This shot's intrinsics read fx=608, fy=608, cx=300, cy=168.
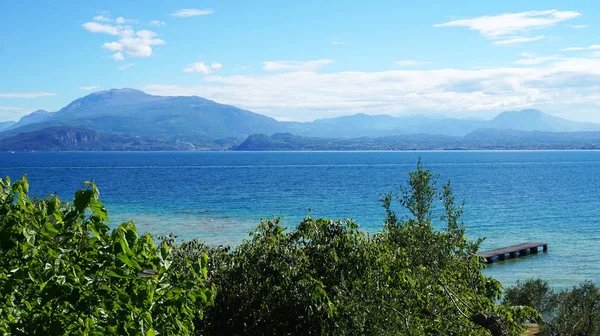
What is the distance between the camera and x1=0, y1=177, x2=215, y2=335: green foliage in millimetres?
6512

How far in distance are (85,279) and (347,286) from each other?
8066 mm

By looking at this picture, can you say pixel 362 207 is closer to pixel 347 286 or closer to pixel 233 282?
pixel 233 282

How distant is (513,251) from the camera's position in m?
54.6

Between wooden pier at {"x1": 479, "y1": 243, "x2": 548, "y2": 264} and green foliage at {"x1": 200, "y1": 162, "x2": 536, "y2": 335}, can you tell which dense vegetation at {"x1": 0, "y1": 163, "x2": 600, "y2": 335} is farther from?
wooden pier at {"x1": 479, "y1": 243, "x2": 548, "y2": 264}

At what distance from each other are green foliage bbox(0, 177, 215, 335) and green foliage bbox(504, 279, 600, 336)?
27.1 feet

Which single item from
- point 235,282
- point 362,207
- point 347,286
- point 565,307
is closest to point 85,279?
point 347,286

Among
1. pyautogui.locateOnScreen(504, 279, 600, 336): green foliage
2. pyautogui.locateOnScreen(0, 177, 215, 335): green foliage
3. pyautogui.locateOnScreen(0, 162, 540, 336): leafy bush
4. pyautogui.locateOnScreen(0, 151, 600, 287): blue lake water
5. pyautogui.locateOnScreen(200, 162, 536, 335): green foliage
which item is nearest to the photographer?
pyautogui.locateOnScreen(0, 177, 215, 335): green foliage

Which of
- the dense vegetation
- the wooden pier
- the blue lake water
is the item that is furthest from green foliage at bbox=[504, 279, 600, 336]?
the wooden pier

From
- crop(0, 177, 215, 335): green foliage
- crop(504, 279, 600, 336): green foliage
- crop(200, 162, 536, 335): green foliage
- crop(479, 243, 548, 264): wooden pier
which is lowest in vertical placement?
crop(479, 243, 548, 264): wooden pier

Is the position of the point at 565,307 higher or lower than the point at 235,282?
lower

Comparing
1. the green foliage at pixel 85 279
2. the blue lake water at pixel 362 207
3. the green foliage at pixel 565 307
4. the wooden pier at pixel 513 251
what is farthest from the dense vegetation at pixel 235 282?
the blue lake water at pixel 362 207

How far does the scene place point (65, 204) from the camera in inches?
324

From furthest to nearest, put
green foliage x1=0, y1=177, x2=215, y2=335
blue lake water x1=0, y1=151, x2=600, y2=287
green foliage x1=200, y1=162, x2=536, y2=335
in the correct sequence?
blue lake water x1=0, y1=151, x2=600, y2=287
green foliage x1=200, y1=162, x2=536, y2=335
green foliage x1=0, y1=177, x2=215, y2=335

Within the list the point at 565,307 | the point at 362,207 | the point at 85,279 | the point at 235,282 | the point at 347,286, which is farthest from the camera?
the point at 362,207
